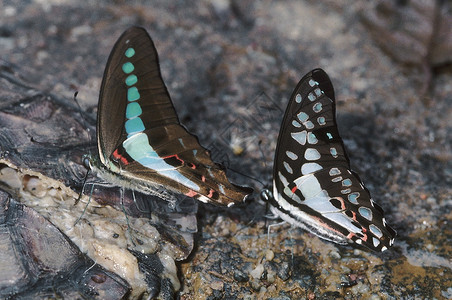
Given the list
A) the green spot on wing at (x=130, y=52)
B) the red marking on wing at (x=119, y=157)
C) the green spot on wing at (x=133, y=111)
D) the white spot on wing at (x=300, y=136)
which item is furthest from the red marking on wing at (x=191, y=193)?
the green spot on wing at (x=130, y=52)

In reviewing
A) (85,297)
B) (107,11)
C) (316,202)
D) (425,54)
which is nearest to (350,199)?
(316,202)

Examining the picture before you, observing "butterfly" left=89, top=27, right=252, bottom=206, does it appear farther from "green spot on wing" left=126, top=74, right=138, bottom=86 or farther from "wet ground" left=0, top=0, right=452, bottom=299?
"wet ground" left=0, top=0, right=452, bottom=299

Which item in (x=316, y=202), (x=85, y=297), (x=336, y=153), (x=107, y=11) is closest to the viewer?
(x=85, y=297)

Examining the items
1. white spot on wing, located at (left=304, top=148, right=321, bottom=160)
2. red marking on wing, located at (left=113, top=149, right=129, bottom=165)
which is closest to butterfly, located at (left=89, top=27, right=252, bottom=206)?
red marking on wing, located at (left=113, top=149, right=129, bottom=165)

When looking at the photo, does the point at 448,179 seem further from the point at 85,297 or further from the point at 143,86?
the point at 85,297

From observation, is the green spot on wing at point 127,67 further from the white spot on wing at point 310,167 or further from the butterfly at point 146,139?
the white spot on wing at point 310,167

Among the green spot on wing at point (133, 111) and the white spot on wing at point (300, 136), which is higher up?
the green spot on wing at point (133, 111)

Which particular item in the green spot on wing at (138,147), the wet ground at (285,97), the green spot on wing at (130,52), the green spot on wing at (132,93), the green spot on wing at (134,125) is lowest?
the wet ground at (285,97)
